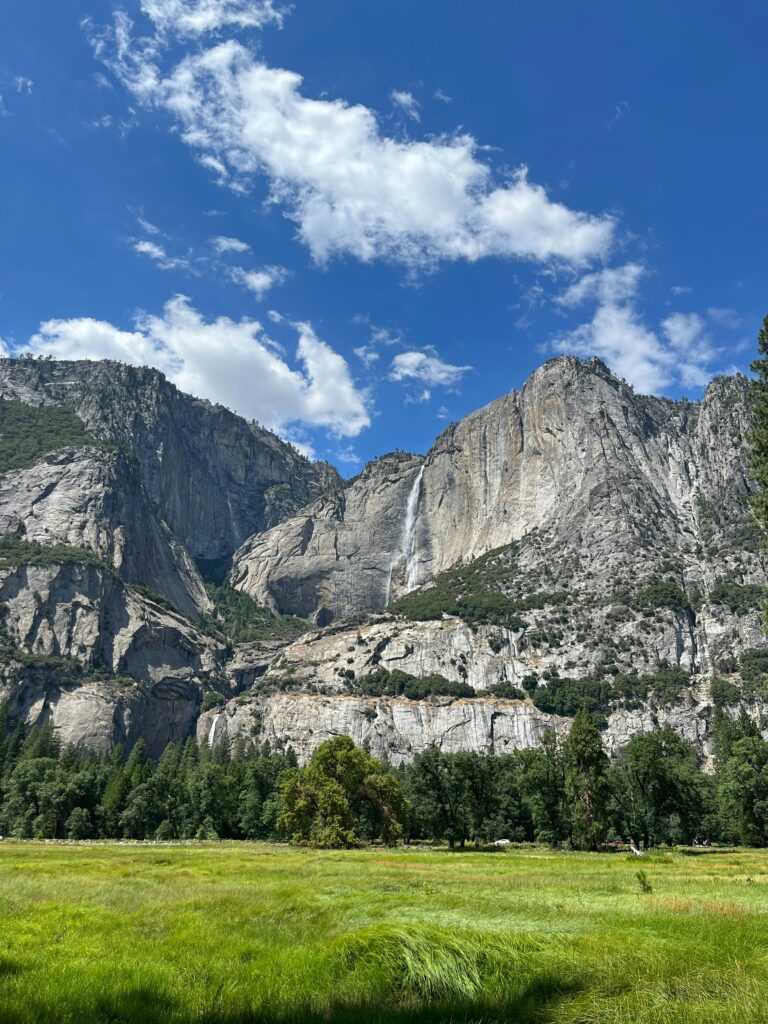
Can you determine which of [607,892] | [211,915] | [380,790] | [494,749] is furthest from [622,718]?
[211,915]

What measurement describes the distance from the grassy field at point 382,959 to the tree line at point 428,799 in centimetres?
5240

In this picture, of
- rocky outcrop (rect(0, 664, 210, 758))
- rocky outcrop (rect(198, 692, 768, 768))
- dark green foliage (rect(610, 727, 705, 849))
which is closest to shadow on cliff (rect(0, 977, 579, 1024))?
dark green foliage (rect(610, 727, 705, 849))

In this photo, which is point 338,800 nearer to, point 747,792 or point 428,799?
point 428,799

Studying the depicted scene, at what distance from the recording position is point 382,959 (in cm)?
1080

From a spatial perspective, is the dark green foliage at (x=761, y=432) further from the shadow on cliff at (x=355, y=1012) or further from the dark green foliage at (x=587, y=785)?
the dark green foliage at (x=587, y=785)

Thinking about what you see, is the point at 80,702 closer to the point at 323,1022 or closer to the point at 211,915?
the point at 211,915

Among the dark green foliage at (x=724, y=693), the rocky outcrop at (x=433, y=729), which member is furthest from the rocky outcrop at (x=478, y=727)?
the dark green foliage at (x=724, y=693)

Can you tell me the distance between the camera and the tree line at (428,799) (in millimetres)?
71812

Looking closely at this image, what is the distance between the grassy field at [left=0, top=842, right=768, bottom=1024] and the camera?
363 inches

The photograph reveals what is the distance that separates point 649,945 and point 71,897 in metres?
21.2

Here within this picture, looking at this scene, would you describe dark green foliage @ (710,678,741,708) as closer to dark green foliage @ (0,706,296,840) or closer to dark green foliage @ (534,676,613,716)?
dark green foliage @ (534,676,613,716)

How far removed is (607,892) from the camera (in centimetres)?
2614

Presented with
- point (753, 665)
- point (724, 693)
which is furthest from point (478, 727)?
point (753, 665)

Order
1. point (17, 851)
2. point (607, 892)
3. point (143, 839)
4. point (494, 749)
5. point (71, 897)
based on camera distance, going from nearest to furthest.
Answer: point (71, 897), point (607, 892), point (17, 851), point (143, 839), point (494, 749)
